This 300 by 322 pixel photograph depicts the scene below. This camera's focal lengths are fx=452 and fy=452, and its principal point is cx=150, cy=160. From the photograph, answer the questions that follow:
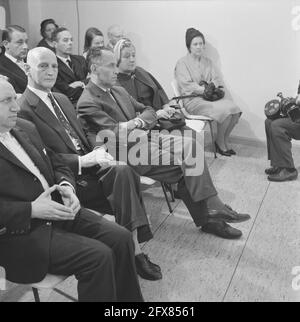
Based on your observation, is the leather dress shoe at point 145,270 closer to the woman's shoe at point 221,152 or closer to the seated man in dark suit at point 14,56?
the seated man in dark suit at point 14,56

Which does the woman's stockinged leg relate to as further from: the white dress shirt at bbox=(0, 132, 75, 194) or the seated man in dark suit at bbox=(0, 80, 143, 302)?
the white dress shirt at bbox=(0, 132, 75, 194)

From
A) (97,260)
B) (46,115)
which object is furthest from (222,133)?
(97,260)

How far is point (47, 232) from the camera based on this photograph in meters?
1.85

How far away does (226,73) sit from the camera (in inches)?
183

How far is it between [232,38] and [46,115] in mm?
2692

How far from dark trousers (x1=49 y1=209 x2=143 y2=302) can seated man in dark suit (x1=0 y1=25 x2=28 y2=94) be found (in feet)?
6.64

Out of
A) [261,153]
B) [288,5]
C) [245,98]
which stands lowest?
[261,153]

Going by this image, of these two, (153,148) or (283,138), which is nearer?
(153,148)

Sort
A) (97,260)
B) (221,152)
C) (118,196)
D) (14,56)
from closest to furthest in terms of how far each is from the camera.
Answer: (97,260) < (118,196) < (14,56) < (221,152)

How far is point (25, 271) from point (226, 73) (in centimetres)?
343

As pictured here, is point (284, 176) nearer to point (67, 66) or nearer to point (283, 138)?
point (283, 138)

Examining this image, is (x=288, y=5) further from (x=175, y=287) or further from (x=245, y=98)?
(x=175, y=287)

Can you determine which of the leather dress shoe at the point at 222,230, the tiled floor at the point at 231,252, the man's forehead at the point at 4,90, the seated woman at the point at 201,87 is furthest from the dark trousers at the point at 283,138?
the man's forehead at the point at 4,90
